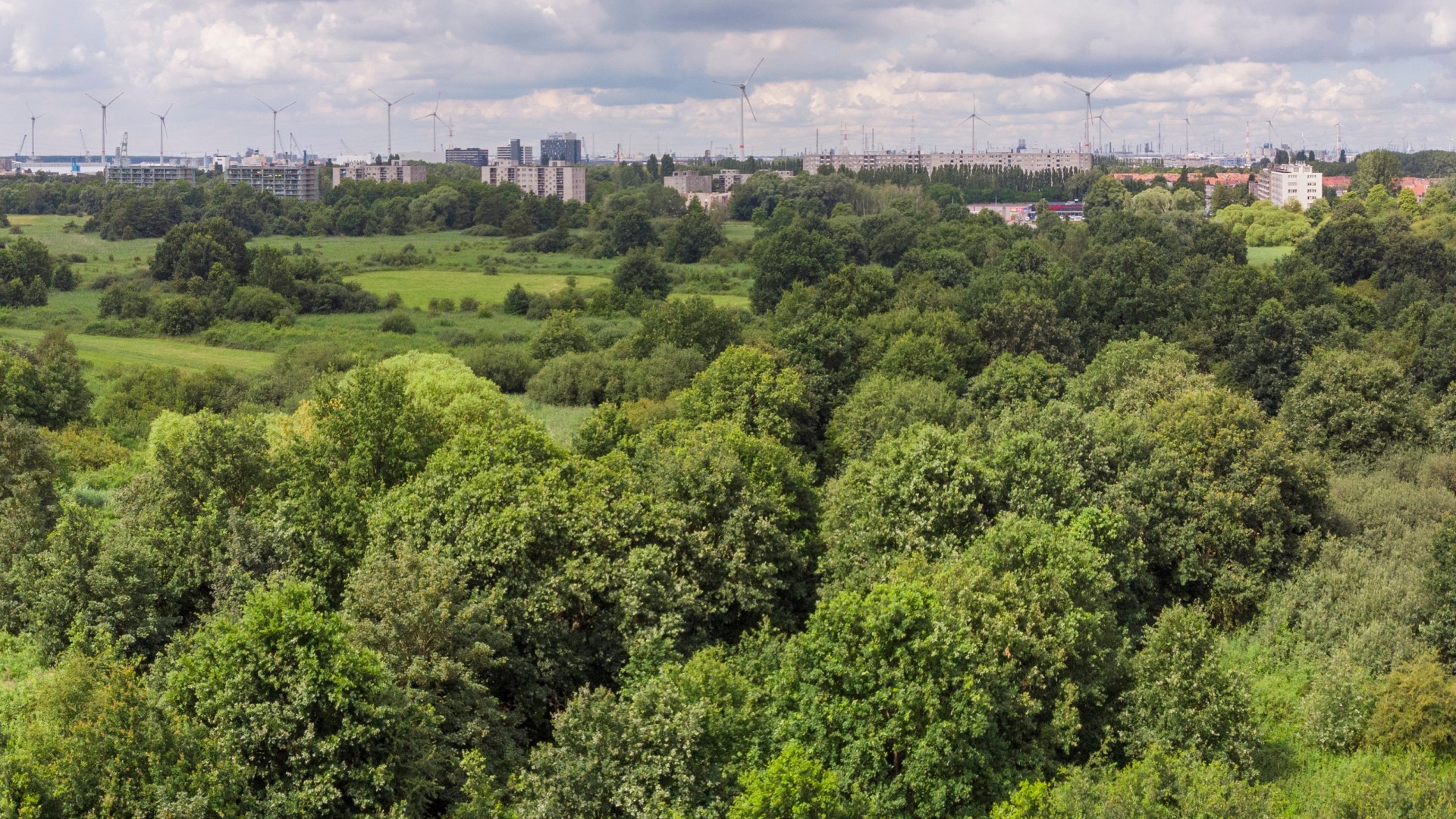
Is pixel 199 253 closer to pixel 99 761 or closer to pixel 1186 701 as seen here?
pixel 99 761

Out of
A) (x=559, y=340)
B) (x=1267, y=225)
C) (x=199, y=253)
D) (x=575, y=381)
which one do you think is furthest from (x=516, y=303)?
(x=1267, y=225)

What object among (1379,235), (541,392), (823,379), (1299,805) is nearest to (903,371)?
(823,379)

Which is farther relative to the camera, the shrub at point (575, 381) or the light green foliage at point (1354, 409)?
the shrub at point (575, 381)

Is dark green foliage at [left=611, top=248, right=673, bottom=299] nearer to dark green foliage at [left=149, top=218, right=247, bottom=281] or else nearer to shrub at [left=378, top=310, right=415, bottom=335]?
shrub at [left=378, top=310, right=415, bottom=335]

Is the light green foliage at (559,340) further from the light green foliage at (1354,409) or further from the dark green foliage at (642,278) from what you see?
the light green foliage at (1354,409)

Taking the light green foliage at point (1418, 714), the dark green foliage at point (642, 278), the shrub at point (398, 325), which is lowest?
the light green foliage at point (1418, 714)

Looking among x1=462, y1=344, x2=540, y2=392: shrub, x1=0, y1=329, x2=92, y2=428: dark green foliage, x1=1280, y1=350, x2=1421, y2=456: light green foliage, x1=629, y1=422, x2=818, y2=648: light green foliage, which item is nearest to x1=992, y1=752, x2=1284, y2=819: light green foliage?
x1=629, y1=422, x2=818, y2=648: light green foliage

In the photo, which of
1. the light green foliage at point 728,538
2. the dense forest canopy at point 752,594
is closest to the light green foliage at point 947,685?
the dense forest canopy at point 752,594
